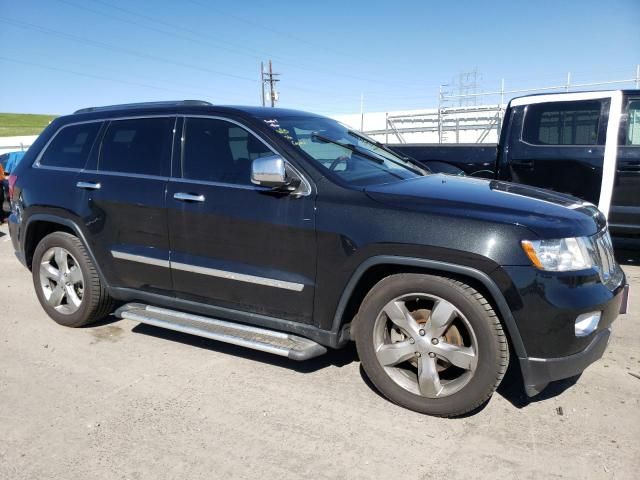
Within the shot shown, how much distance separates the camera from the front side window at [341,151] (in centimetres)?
353

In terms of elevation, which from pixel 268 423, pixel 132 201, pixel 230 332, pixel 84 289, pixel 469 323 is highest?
pixel 132 201

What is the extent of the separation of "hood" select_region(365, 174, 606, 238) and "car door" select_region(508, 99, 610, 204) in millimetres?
3065

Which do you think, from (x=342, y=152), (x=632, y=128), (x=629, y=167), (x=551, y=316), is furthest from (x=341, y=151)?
(x=632, y=128)

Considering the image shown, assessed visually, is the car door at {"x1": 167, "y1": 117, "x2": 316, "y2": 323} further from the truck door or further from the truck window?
the truck window

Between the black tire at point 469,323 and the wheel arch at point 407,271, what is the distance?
51 millimetres

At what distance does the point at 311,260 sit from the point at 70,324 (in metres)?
2.51

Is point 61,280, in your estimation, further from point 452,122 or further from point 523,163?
point 452,122

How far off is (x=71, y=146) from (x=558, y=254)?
388cm

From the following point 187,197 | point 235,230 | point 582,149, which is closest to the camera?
point 235,230

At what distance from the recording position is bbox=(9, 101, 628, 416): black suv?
2838mm

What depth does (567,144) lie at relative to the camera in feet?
21.0

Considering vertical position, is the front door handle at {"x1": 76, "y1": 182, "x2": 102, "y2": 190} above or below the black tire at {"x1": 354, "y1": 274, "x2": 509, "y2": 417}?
above

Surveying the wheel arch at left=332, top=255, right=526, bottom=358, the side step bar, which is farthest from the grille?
the side step bar

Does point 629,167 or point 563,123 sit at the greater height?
point 563,123
